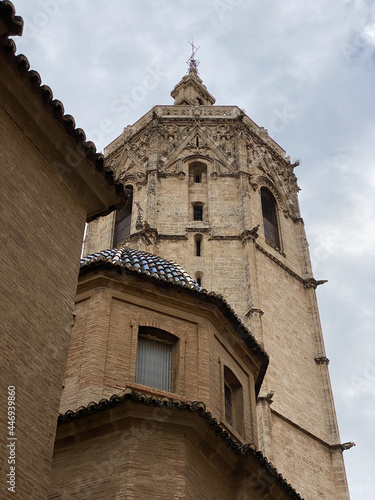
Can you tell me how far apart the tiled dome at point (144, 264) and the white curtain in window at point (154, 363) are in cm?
110

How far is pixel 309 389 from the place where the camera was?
89.2ft

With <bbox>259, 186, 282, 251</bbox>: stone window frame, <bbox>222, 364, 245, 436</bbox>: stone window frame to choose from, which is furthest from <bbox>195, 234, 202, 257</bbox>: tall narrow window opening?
<bbox>222, 364, 245, 436</bbox>: stone window frame

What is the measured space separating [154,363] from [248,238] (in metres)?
17.3

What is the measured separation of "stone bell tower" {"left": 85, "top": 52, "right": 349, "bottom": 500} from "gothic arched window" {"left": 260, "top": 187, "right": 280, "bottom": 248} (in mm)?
63

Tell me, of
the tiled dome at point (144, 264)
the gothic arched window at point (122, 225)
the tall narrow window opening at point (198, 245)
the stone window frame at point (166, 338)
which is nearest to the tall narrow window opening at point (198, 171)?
the gothic arched window at point (122, 225)

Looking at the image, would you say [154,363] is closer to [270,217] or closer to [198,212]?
[198,212]

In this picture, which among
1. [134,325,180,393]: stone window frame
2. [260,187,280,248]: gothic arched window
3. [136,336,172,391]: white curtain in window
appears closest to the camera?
[136,336,172,391]: white curtain in window

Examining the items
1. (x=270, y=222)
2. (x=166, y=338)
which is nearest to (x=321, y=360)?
(x=270, y=222)

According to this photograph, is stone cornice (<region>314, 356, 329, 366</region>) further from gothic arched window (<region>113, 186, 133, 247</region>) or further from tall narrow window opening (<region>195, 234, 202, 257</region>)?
gothic arched window (<region>113, 186, 133, 247</region>)

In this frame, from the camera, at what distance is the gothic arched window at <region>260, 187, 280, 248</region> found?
105 ft

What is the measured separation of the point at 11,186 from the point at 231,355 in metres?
6.40

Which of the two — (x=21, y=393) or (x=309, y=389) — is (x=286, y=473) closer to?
(x=309, y=389)

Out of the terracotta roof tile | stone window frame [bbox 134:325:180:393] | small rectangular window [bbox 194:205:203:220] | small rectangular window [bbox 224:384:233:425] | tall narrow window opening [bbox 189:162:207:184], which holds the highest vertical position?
tall narrow window opening [bbox 189:162:207:184]

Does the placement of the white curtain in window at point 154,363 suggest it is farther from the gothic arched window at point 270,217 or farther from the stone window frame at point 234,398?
the gothic arched window at point 270,217
